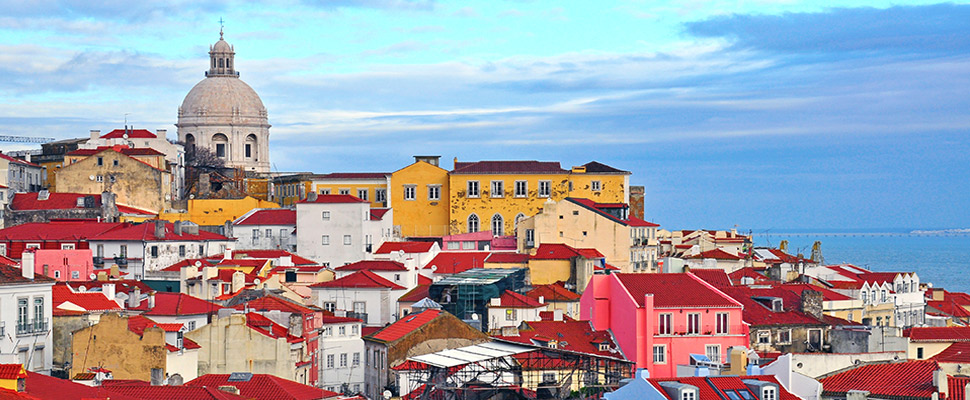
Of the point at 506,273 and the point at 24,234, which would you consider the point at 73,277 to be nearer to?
the point at 24,234

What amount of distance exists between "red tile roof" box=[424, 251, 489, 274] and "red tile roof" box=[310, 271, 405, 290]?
24.1 feet

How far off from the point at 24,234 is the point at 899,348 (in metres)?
44.5

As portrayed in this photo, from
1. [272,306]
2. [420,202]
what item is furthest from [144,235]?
[272,306]

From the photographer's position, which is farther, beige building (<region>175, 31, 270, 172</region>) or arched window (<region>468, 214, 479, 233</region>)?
beige building (<region>175, 31, 270, 172</region>)

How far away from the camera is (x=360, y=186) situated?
8925cm

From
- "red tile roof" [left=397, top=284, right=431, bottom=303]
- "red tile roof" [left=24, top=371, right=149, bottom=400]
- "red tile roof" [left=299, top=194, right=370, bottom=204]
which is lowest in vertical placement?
"red tile roof" [left=397, top=284, right=431, bottom=303]

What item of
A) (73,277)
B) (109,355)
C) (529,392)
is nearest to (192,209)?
(73,277)

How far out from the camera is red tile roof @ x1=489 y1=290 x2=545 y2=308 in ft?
188

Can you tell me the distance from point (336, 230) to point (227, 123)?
130 ft

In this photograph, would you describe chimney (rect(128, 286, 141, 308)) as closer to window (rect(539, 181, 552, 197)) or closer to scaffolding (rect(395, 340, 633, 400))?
scaffolding (rect(395, 340, 633, 400))

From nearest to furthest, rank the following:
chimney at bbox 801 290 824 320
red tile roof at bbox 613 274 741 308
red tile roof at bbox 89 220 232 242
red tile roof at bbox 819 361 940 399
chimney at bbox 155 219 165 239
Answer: red tile roof at bbox 819 361 940 399
red tile roof at bbox 613 274 741 308
chimney at bbox 801 290 824 320
red tile roof at bbox 89 220 232 242
chimney at bbox 155 219 165 239

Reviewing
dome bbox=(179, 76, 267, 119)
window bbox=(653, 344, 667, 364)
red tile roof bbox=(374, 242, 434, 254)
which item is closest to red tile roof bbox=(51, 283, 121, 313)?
window bbox=(653, 344, 667, 364)

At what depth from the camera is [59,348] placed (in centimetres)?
4259

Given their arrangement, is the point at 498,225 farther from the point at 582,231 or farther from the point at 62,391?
the point at 62,391
